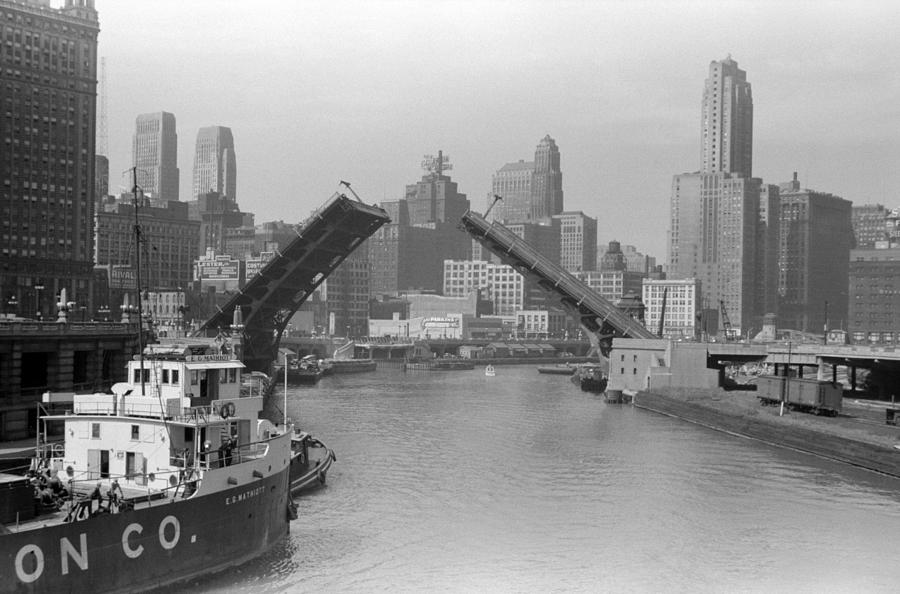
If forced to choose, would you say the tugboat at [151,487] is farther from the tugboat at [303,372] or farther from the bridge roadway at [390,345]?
→ the bridge roadway at [390,345]

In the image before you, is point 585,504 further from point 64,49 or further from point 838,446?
point 64,49

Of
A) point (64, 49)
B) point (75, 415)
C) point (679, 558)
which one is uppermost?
point (64, 49)

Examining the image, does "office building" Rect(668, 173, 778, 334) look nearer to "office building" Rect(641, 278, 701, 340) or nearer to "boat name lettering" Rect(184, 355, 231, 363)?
"office building" Rect(641, 278, 701, 340)

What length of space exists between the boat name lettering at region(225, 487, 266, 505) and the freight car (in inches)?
1316

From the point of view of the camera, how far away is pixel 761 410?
5147 cm

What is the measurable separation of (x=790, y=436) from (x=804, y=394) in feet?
22.2

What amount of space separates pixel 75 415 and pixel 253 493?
410 centimetres

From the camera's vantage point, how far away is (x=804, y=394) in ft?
163

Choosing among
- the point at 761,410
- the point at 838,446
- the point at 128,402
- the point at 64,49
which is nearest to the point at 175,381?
the point at 128,402

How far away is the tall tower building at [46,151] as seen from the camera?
3605 inches

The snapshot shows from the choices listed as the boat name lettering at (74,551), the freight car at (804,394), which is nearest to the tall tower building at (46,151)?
the freight car at (804,394)

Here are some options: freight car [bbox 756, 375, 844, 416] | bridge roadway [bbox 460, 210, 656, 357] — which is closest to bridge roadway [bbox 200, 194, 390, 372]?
bridge roadway [bbox 460, 210, 656, 357]

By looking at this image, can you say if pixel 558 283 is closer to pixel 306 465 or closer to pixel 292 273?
pixel 292 273

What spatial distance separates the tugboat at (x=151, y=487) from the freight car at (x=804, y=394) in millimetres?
30947
